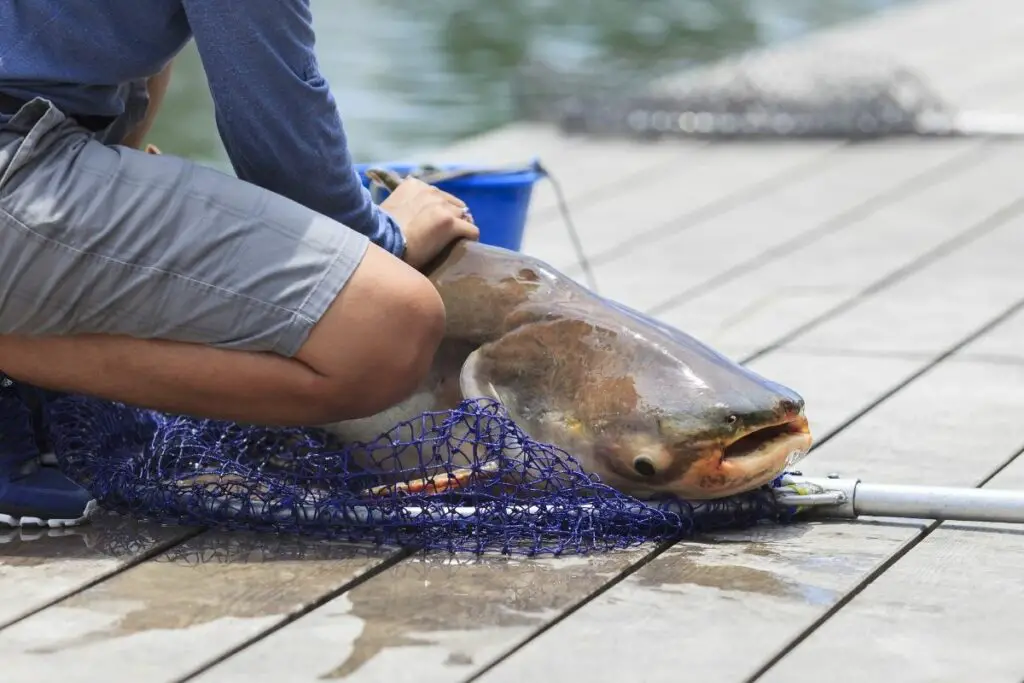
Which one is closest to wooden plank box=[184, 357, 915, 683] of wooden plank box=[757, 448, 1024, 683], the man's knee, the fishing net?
wooden plank box=[757, 448, 1024, 683]

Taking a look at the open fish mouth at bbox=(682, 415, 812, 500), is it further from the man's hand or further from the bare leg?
the man's hand

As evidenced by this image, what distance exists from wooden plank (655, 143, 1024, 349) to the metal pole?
114cm

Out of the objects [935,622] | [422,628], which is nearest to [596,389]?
[422,628]

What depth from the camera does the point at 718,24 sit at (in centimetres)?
1167

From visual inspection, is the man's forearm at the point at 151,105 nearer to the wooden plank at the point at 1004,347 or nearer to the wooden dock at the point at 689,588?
the wooden dock at the point at 689,588

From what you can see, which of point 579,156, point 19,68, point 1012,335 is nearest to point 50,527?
point 19,68

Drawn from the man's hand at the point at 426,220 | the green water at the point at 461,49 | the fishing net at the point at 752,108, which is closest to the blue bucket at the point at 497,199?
the man's hand at the point at 426,220

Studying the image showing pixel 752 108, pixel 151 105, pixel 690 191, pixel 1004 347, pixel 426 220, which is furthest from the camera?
pixel 752 108

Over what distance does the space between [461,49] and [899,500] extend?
834 centimetres

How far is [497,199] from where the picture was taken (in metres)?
3.64

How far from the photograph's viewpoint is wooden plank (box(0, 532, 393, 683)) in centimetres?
248

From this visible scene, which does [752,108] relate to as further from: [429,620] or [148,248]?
[429,620]

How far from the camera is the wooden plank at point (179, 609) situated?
248 cm

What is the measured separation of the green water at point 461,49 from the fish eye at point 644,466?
5.16 meters
